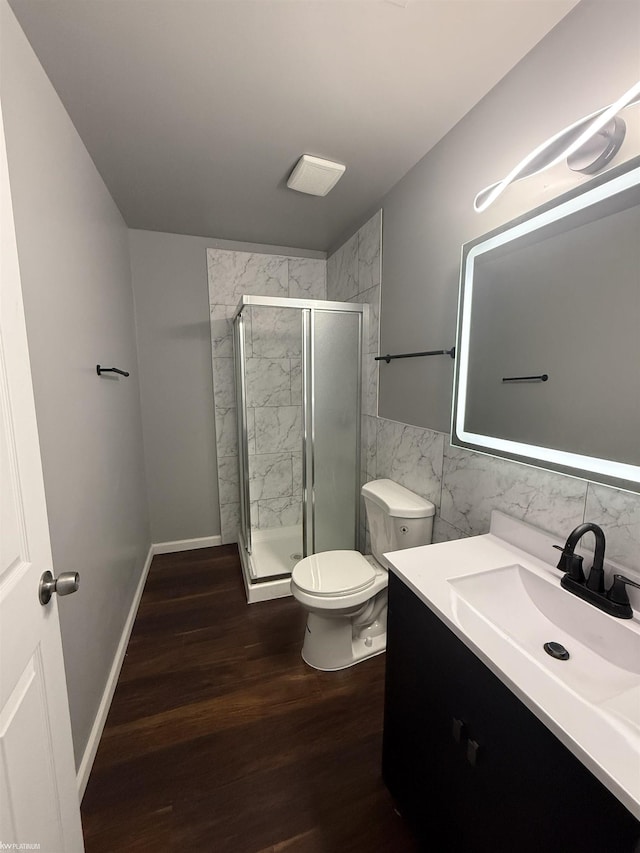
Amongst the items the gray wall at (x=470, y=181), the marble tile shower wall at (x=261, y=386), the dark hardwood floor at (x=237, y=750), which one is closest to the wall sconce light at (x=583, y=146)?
the gray wall at (x=470, y=181)

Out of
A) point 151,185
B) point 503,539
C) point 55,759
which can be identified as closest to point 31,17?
point 151,185

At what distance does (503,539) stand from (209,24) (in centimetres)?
193

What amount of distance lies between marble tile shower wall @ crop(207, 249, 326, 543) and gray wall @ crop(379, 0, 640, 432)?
97 centimetres

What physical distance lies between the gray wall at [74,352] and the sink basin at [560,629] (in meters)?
1.32

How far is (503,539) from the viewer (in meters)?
1.28

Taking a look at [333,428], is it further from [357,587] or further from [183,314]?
[183,314]

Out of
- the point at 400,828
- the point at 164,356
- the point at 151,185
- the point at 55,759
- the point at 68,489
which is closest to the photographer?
the point at 55,759

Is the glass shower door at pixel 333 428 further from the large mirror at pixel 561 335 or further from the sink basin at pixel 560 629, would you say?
the sink basin at pixel 560 629

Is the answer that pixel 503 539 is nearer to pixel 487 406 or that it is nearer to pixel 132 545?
pixel 487 406

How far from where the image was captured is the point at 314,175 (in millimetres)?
1766

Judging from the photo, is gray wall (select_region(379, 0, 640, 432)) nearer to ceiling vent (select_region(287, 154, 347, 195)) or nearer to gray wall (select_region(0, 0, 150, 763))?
ceiling vent (select_region(287, 154, 347, 195))

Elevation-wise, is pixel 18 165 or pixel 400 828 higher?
pixel 18 165

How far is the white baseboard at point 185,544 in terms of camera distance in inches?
114

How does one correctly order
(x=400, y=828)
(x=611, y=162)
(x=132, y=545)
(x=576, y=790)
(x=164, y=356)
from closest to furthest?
(x=576, y=790) < (x=611, y=162) < (x=400, y=828) < (x=132, y=545) < (x=164, y=356)
